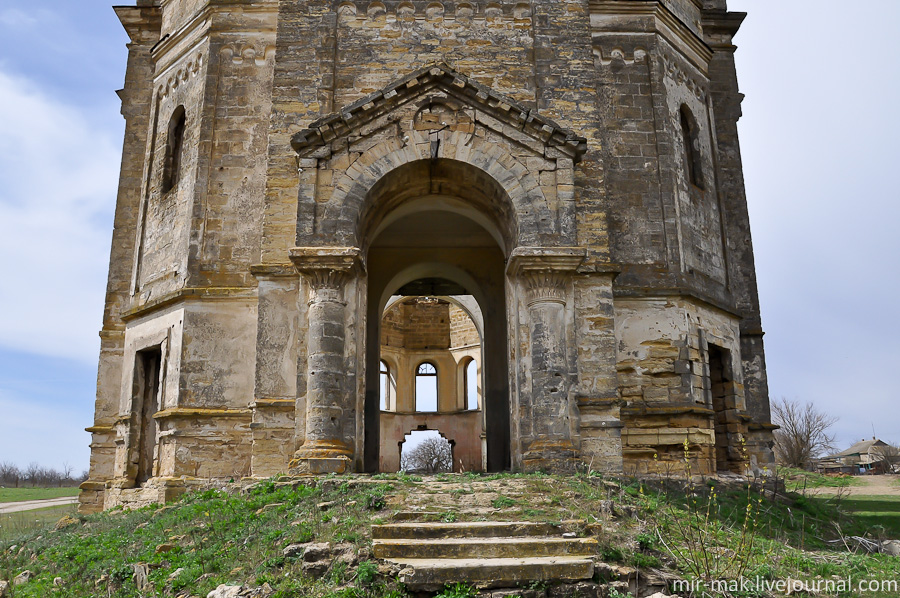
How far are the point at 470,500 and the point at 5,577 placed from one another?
19.4 ft

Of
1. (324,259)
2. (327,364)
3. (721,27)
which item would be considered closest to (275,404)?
(327,364)

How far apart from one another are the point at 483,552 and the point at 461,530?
625mm

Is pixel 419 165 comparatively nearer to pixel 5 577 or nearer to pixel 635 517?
pixel 635 517

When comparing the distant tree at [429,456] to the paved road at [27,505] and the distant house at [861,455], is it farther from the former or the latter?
the distant house at [861,455]

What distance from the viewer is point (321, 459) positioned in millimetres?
11188

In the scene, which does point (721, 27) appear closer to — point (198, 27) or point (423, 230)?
point (423, 230)

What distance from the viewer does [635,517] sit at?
8.72 metres

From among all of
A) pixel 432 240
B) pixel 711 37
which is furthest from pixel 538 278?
pixel 711 37

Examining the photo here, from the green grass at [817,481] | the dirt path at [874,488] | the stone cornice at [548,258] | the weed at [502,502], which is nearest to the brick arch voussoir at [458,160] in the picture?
the stone cornice at [548,258]

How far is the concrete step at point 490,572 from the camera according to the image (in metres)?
6.66

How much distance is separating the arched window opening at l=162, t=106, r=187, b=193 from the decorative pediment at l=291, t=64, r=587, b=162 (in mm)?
5090

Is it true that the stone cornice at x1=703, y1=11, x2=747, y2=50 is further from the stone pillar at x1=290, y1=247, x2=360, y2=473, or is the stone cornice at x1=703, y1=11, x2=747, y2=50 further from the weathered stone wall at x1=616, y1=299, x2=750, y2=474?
the stone pillar at x1=290, y1=247, x2=360, y2=473

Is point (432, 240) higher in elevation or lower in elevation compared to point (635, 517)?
higher

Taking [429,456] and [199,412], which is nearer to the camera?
[199,412]
